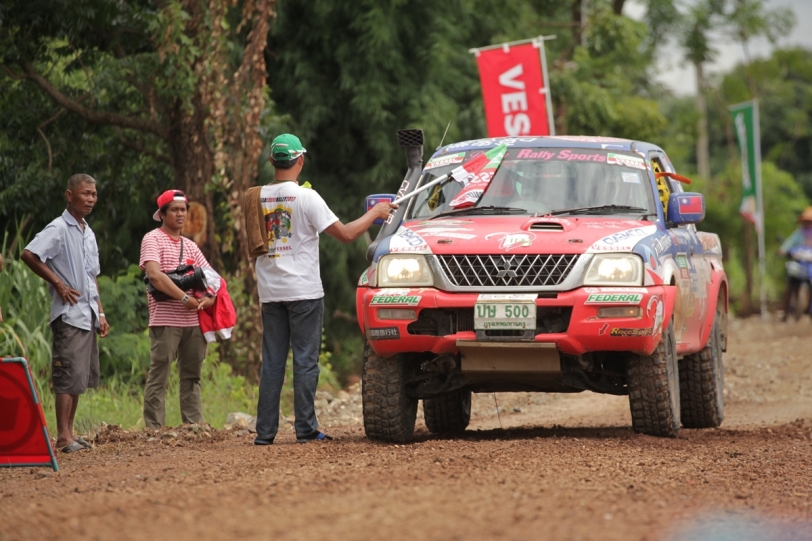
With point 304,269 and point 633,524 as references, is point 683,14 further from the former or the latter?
point 633,524

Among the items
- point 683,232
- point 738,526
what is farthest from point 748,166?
point 738,526

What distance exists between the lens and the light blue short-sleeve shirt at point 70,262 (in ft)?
26.0

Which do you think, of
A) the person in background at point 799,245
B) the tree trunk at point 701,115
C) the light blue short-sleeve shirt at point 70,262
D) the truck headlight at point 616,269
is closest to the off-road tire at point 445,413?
the truck headlight at point 616,269

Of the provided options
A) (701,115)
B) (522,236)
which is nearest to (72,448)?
(522,236)

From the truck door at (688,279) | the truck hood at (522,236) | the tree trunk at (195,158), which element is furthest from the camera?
the tree trunk at (195,158)

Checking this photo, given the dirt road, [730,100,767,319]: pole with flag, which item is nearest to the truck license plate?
the dirt road

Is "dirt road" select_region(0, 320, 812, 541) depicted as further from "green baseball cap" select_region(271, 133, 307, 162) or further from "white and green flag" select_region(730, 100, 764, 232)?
"white and green flag" select_region(730, 100, 764, 232)

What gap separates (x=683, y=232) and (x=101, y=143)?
25.9 ft

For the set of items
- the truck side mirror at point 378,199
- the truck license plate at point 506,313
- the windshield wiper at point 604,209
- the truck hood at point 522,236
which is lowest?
the truck license plate at point 506,313

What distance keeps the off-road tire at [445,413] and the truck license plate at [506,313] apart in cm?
199

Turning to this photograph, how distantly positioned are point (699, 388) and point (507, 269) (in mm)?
2771

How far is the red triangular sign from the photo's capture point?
6.68 metres

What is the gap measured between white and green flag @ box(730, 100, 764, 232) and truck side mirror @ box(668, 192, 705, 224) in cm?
Answer: 1797

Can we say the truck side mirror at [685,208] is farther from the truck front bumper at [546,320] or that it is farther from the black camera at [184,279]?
the black camera at [184,279]
